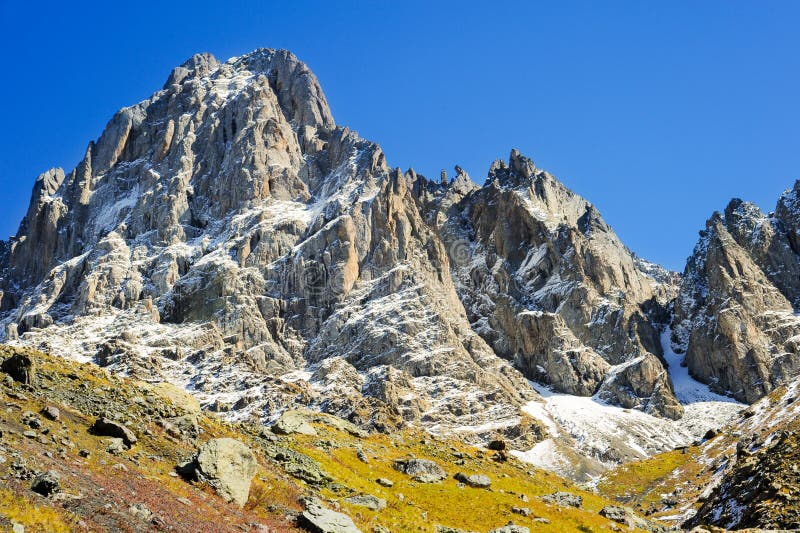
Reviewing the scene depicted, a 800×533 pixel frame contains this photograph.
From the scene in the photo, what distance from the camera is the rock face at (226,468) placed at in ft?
134

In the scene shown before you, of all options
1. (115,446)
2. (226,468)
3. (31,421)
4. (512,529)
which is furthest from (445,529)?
(31,421)

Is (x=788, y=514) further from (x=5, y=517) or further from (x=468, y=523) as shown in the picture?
(x=5, y=517)

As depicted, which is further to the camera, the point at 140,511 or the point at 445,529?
the point at 445,529

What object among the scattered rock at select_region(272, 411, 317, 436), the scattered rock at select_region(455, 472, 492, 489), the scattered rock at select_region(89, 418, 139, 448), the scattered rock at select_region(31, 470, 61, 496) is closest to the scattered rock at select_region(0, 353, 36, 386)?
the scattered rock at select_region(89, 418, 139, 448)

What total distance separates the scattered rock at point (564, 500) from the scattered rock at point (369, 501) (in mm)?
20997

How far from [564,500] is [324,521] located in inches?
1326

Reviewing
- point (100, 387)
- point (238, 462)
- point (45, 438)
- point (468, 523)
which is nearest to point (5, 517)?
point (45, 438)

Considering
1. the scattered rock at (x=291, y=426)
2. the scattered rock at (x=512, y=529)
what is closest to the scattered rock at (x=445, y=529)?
the scattered rock at (x=512, y=529)

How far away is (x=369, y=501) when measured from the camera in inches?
1919

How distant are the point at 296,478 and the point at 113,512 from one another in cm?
2153

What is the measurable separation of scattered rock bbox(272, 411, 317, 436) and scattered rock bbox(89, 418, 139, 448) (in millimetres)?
28516

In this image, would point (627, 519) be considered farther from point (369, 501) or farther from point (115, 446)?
point (115, 446)

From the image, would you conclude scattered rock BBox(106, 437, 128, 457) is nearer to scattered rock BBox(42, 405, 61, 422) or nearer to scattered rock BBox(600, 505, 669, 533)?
scattered rock BBox(42, 405, 61, 422)

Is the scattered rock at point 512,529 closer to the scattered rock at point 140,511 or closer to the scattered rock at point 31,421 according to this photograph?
the scattered rock at point 140,511
